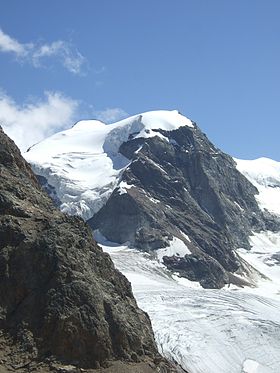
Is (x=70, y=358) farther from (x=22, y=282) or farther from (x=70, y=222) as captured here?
(x=70, y=222)

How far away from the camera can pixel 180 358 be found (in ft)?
253

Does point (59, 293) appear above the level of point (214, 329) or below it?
above

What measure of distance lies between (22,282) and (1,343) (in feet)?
15.8

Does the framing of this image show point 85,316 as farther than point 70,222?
No

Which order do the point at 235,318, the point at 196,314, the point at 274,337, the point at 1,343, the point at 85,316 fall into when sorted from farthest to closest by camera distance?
1. the point at 196,314
2. the point at 235,318
3. the point at 274,337
4. the point at 85,316
5. the point at 1,343

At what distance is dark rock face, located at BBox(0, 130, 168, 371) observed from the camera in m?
41.4

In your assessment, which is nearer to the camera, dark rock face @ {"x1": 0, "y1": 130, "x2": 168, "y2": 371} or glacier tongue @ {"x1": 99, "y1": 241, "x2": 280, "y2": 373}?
Answer: dark rock face @ {"x1": 0, "y1": 130, "x2": 168, "y2": 371}

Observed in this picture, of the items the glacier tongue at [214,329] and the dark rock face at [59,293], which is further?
the glacier tongue at [214,329]

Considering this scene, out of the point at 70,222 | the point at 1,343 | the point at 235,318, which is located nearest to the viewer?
the point at 1,343

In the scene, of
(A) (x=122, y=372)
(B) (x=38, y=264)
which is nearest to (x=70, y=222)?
(B) (x=38, y=264)

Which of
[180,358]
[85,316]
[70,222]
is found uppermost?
[70,222]

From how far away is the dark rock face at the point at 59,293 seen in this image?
1630 inches

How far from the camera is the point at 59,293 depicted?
4347 centimetres

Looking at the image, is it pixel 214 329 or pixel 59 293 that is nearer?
pixel 59 293
